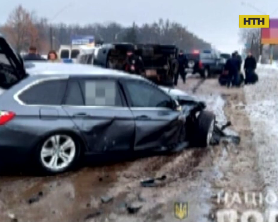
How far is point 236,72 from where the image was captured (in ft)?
73.2

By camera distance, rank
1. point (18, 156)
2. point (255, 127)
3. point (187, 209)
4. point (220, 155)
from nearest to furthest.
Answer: point (187, 209) < point (18, 156) < point (220, 155) < point (255, 127)

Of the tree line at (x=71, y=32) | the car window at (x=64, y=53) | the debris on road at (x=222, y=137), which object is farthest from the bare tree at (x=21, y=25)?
the debris on road at (x=222, y=137)

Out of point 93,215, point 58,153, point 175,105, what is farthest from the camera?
point 175,105

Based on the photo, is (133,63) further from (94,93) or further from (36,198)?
(36,198)

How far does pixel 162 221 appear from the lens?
5172 millimetres

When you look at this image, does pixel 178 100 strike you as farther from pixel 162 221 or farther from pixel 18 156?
pixel 162 221

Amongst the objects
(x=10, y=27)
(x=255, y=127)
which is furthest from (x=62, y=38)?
(x=255, y=127)

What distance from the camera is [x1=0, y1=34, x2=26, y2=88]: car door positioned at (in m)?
6.85

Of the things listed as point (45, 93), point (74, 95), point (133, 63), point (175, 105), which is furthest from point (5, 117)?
point (133, 63)

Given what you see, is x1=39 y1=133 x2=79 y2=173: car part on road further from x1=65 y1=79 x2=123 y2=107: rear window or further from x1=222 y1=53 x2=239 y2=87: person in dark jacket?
x1=222 y1=53 x2=239 y2=87: person in dark jacket

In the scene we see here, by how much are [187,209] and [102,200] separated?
3.03ft

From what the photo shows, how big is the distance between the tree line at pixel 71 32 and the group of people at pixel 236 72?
1894 inches

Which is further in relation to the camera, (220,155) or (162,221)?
(220,155)

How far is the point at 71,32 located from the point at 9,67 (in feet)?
363
